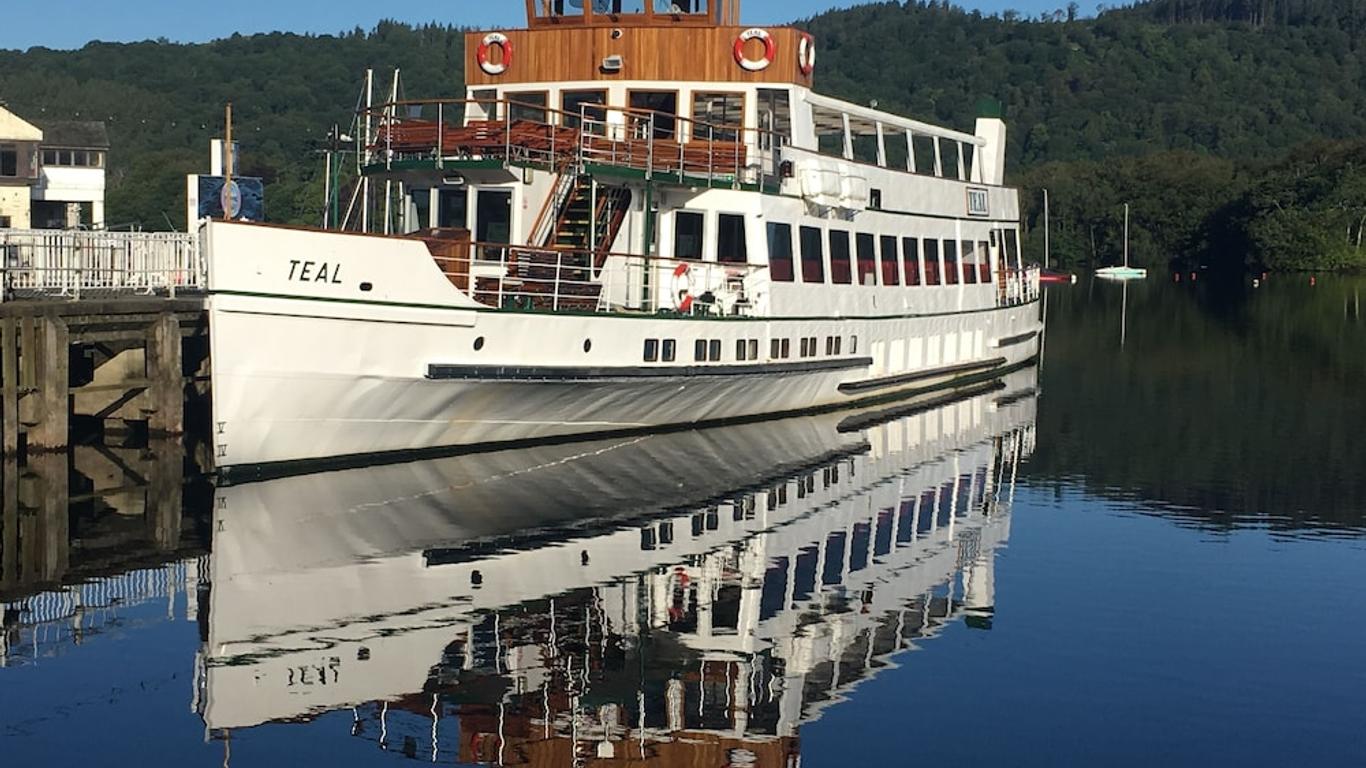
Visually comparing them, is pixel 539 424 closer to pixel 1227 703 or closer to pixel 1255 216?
pixel 1227 703

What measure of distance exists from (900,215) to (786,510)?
13.3 m

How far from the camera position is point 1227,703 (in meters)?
15.4

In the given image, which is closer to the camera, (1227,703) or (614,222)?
(1227,703)

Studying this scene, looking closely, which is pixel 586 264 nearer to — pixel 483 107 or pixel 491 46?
pixel 483 107

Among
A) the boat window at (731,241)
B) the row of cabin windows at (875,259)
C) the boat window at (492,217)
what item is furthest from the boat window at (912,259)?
the boat window at (492,217)

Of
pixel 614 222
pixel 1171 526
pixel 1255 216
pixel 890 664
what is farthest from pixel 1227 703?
pixel 1255 216

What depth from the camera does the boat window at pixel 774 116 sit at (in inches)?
1233

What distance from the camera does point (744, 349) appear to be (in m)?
29.7

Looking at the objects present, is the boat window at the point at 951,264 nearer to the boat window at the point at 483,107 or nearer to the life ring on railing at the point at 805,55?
the life ring on railing at the point at 805,55

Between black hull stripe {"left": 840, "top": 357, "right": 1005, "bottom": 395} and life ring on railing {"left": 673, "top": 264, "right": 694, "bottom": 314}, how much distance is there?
5769 mm

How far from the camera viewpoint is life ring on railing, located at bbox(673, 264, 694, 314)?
93.8 feet

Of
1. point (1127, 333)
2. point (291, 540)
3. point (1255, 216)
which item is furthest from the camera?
point (1255, 216)

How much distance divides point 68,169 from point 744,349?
168ft

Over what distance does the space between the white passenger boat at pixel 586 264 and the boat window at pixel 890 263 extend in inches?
1.7
